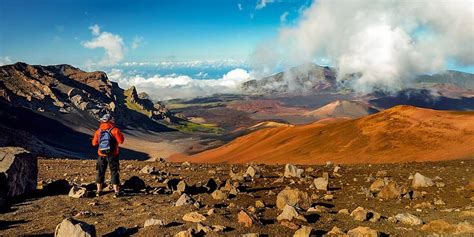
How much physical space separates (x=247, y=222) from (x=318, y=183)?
24.0ft

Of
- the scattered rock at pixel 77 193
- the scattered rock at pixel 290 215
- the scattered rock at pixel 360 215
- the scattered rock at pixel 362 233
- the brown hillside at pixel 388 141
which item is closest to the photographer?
the scattered rock at pixel 362 233

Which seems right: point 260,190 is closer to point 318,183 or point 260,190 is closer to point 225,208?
point 318,183

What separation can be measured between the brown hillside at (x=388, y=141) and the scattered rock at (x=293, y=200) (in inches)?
1001

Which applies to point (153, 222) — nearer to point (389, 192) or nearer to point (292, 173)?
point (389, 192)

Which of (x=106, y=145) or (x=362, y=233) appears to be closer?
(x=362, y=233)

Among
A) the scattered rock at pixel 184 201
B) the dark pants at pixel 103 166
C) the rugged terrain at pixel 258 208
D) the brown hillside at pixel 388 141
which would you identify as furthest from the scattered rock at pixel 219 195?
the brown hillside at pixel 388 141

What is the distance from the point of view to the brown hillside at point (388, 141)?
131 feet

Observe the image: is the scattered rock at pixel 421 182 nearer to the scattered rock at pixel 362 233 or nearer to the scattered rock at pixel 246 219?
the scattered rock at pixel 362 233

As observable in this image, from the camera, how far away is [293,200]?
14086mm

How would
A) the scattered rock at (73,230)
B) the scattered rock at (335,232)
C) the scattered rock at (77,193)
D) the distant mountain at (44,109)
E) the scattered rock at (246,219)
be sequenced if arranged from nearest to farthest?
the scattered rock at (73,230), the scattered rock at (335,232), the scattered rock at (246,219), the scattered rock at (77,193), the distant mountain at (44,109)

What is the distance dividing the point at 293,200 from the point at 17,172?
9308 millimetres

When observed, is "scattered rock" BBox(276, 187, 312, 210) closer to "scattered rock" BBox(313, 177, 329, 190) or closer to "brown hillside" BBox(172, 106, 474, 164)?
"scattered rock" BBox(313, 177, 329, 190)

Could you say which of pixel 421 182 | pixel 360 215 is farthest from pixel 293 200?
pixel 421 182

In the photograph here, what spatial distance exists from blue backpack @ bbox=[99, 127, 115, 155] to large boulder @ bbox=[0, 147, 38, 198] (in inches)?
110
